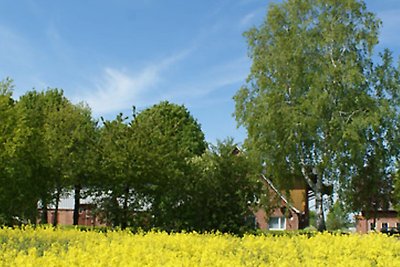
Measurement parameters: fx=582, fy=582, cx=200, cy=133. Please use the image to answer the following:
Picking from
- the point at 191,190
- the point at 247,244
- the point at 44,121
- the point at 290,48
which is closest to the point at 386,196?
the point at 290,48

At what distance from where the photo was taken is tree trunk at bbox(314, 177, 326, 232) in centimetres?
3384

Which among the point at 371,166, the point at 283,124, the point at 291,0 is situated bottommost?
the point at 371,166

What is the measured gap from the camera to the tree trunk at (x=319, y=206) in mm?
33844

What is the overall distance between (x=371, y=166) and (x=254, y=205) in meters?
10.1

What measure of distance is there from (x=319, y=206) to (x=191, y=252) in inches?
1001

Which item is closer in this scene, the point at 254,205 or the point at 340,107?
the point at 254,205

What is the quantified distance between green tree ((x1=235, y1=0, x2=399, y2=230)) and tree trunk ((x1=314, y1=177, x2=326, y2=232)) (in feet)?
0.19

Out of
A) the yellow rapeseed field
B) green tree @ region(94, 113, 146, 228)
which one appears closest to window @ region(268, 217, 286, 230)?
green tree @ region(94, 113, 146, 228)

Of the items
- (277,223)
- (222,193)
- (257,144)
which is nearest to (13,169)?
(222,193)

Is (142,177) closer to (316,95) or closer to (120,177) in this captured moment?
(120,177)

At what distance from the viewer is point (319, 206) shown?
113 ft

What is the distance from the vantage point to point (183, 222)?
1035 inches

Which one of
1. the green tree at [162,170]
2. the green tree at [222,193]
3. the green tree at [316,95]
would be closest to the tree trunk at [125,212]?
the green tree at [162,170]

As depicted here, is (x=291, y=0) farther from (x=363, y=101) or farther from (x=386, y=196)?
(x=386, y=196)
